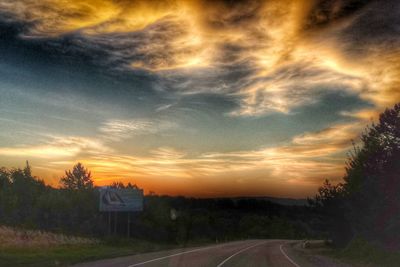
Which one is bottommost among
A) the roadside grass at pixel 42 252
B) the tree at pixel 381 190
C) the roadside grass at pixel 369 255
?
the roadside grass at pixel 369 255

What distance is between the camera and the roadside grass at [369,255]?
2638 centimetres

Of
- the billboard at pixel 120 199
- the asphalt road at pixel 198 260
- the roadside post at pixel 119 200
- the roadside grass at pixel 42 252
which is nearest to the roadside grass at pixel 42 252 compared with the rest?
the roadside grass at pixel 42 252

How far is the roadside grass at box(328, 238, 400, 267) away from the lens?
26.4 metres

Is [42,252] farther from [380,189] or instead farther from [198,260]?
A: [380,189]

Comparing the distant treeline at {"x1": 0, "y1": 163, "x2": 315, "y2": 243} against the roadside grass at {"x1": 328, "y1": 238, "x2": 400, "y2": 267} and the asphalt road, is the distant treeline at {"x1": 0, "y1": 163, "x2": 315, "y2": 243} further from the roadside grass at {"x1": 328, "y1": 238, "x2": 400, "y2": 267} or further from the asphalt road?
the asphalt road

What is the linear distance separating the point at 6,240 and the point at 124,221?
3345 cm

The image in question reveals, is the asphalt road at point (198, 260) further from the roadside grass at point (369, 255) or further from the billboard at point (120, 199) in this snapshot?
the billboard at point (120, 199)

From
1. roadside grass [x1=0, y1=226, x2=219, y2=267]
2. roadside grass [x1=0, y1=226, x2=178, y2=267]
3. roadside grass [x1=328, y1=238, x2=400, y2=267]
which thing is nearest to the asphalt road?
roadside grass [x1=0, y1=226, x2=219, y2=267]

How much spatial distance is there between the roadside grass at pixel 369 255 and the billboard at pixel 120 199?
33.6 metres

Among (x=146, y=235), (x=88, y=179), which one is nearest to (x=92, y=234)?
(x=146, y=235)

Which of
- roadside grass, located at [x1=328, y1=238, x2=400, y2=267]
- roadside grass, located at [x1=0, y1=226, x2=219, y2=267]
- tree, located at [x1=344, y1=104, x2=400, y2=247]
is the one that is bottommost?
roadside grass, located at [x1=328, y1=238, x2=400, y2=267]

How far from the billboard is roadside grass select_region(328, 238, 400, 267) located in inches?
1324

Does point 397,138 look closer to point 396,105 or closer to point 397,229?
point 396,105

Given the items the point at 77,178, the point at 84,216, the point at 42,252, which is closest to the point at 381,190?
the point at 42,252
